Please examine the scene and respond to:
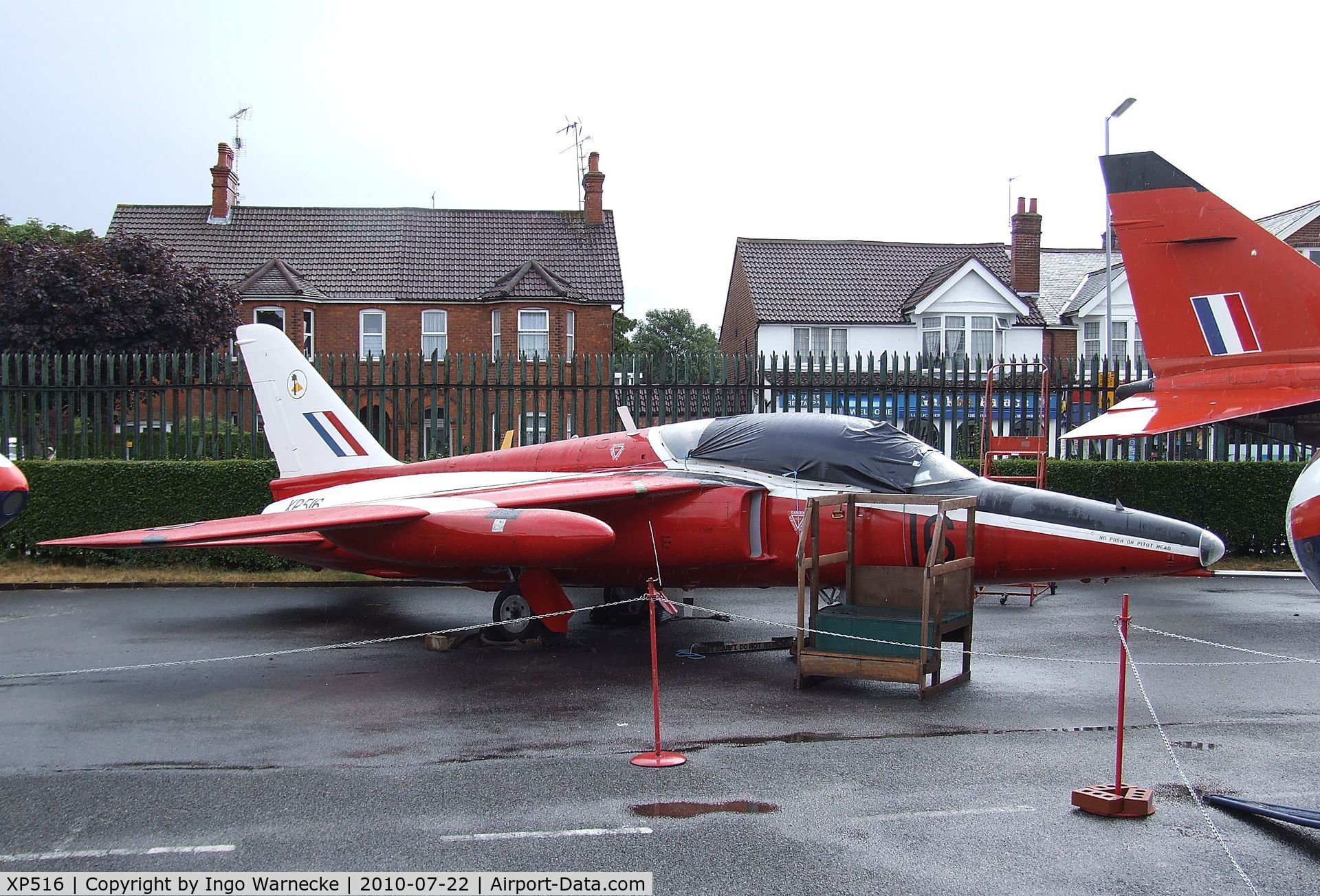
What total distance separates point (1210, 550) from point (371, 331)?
90.8 ft

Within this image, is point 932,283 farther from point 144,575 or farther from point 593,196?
point 144,575

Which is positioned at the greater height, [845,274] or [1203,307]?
[845,274]

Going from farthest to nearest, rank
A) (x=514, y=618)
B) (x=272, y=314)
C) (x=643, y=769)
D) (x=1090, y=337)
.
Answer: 1. (x=1090, y=337)
2. (x=272, y=314)
3. (x=514, y=618)
4. (x=643, y=769)

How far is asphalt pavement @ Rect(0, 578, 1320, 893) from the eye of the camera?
471 centimetres

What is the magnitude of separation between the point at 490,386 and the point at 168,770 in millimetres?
9745

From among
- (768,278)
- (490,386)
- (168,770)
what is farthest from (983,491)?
(768,278)

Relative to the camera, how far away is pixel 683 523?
920 cm

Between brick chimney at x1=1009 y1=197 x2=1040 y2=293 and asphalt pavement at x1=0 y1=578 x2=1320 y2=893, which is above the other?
brick chimney at x1=1009 y1=197 x2=1040 y2=293

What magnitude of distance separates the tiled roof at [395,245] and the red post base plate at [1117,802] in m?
27.6

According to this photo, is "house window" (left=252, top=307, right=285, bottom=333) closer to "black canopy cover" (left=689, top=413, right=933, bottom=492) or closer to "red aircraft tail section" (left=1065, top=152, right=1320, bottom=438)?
"black canopy cover" (left=689, top=413, right=933, bottom=492)

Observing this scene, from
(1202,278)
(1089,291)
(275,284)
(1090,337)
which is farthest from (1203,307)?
(275,284)

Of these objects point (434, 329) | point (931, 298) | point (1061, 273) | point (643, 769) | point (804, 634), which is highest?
point (1061, 273)

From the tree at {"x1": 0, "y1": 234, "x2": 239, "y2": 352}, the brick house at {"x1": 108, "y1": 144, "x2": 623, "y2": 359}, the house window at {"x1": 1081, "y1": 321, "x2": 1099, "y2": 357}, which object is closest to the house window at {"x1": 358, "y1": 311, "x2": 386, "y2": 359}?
the brick house at {"x1": 108, "y1": 144, "x2": 623, "y2": 359}

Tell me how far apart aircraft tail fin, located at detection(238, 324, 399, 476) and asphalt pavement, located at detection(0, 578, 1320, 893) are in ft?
6.77
